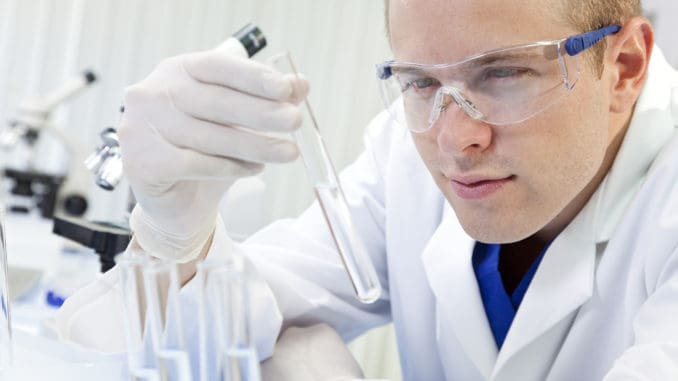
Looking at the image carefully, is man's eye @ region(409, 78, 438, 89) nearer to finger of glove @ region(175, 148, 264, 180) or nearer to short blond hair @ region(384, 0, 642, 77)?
short blond hair @ region(384, 0, 642, 77)

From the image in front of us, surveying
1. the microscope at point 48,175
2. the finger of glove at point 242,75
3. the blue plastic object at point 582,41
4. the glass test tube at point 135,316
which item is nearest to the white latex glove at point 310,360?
the glass test tube at point 135,316

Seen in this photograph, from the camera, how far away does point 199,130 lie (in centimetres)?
113

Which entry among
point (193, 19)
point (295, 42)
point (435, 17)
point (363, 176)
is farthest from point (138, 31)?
point (435, 17)

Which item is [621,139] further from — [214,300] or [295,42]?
[295,42]

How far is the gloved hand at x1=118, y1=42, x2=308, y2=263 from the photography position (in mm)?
1045

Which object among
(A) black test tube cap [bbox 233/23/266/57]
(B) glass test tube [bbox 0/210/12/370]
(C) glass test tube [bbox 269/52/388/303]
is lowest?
(B) glass test tube [bbox 0/210/12/370]

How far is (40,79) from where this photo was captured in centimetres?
416

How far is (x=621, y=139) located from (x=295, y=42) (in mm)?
2897

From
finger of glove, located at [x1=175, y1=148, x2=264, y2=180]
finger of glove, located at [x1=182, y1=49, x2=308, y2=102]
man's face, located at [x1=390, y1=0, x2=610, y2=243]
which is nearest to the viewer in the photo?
finger of glove, located at [x1=182, y1=49, x2=308, y2=102]

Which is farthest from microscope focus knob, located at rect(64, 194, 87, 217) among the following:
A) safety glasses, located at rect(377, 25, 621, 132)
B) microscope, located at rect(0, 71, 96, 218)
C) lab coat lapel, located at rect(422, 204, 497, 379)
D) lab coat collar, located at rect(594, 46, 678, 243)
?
lab coat collar, located at rect(594, 46, 678, 243)

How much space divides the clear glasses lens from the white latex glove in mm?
459

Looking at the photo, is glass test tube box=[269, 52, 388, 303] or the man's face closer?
glass test tube box=[269, 52, 388, 303]

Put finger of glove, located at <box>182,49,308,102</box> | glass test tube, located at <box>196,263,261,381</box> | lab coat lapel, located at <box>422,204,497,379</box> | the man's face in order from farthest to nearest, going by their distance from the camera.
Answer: lab coat lapel, located at <box>422,204,497,379</box> < the man's face < finger of glove, located at <box>182,49,308,102</box> < glass test tube, located at <box>196,263,261,381</box>

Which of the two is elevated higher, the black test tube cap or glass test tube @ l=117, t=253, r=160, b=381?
the black test tube cap
